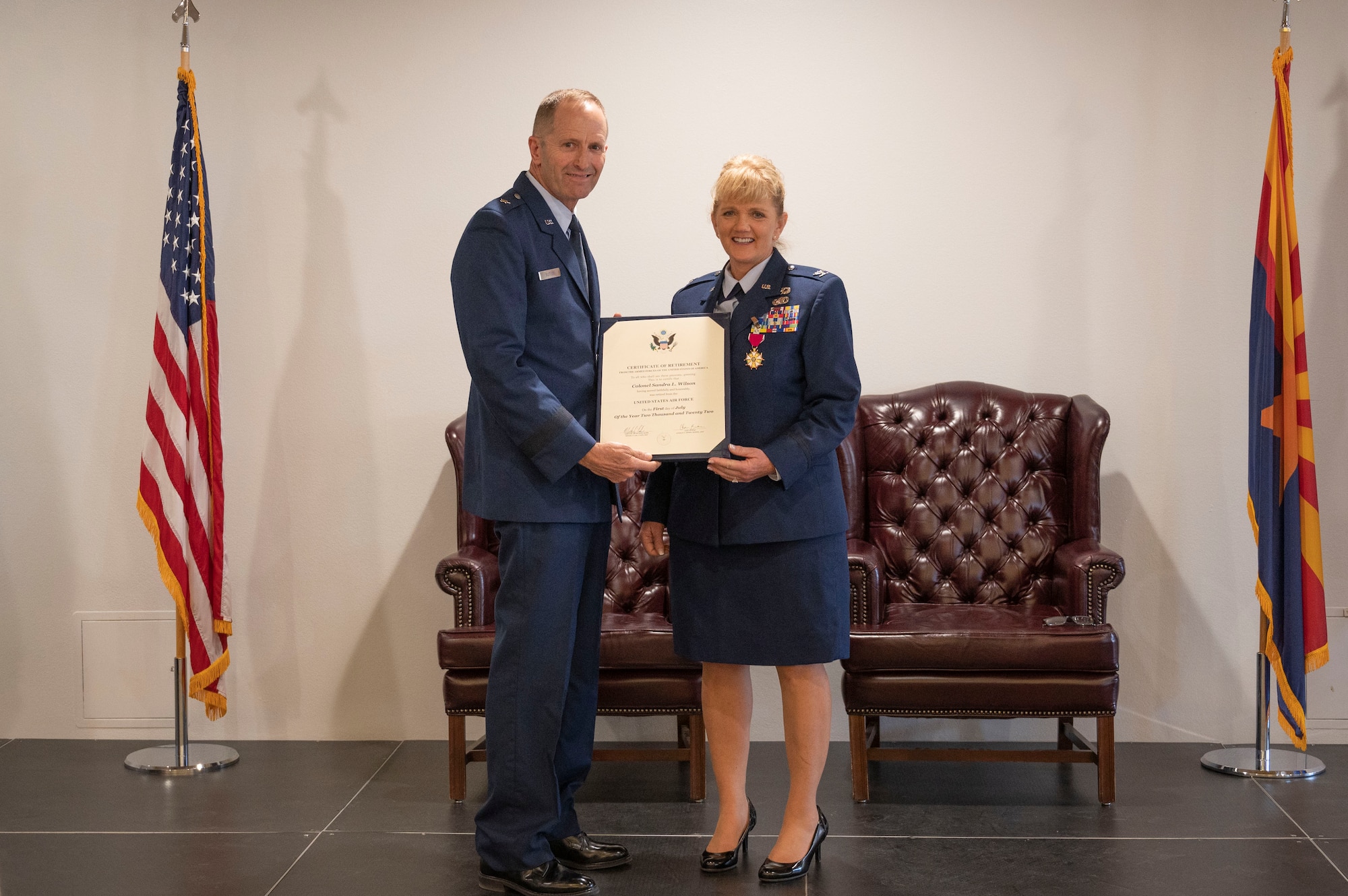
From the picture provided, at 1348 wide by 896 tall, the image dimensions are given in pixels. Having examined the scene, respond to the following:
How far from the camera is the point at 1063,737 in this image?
3.83 metres

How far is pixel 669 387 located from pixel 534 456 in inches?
13.8

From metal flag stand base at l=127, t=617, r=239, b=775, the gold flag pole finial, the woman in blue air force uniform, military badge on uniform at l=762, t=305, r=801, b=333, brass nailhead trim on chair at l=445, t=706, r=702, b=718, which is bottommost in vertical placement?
metal flag stand base at l=127, t=617, r=239, b=775

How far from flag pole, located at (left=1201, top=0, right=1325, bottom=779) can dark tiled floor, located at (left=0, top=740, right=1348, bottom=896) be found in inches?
2.3

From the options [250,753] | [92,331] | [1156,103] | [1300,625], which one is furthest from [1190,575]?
[92,331]

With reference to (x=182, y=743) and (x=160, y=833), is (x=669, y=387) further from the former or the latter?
(x=182, y=743)

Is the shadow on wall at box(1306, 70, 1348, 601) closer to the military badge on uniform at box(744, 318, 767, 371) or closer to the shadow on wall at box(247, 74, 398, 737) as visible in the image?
the military badge on uniform at box(744, 318, 767, 371)

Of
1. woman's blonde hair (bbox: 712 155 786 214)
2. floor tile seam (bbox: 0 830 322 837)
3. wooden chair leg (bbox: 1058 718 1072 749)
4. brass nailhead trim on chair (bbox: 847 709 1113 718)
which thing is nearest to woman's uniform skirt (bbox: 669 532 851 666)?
brass nailhead trim on chair (bbox: 847 709 1113 718)

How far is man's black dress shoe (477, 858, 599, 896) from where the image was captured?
2.68 meters

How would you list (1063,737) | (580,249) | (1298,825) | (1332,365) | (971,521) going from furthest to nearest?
1. (1332,365)
2. (971,521)
3. (1063,737)
4. (1298,825)
5. (580,249)

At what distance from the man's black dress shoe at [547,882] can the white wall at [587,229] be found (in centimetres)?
147

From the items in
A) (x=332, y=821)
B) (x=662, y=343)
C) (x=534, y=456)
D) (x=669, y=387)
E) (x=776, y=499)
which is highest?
(x=662, y=343)

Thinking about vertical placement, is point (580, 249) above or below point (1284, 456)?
above

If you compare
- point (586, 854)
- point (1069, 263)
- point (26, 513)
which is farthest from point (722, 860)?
point (26, 513)

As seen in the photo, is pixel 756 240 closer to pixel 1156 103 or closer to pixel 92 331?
pixel 1156 103
